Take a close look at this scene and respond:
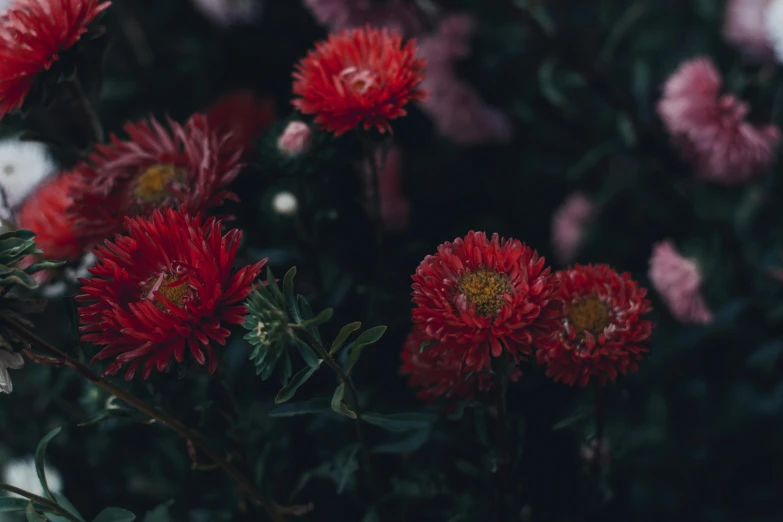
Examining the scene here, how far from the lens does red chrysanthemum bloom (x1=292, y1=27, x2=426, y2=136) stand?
62 centimetres

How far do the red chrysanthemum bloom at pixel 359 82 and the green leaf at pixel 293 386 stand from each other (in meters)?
0.22

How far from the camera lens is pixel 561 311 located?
22.7 inches

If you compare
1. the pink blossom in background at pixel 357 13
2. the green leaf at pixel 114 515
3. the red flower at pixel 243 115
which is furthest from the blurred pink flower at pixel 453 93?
the green leaf at pixel 114 515

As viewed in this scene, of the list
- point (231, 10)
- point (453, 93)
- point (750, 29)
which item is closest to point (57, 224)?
point (231, 10)

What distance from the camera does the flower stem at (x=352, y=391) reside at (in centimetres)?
52

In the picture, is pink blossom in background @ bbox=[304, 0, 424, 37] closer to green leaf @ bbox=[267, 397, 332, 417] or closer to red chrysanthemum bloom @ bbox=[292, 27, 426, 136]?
red chrysanthemum bloom @ bbox=[292, 27, 426, 136]

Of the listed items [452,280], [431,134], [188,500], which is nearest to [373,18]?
[431,134]

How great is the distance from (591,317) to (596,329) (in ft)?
0.04

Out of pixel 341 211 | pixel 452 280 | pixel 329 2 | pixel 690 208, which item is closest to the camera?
pixel 452 280

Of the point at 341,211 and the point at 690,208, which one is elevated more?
the point at 341,211

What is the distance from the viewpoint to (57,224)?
0.78m

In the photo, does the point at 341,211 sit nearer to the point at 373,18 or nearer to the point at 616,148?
the point at 373,18

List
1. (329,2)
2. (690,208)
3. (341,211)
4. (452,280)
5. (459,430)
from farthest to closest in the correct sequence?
1. (690,208)
2. (329,2)
3. (341,211)
4. (459,430)
5. (452,280)

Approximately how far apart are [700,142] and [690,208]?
0.50 ft
